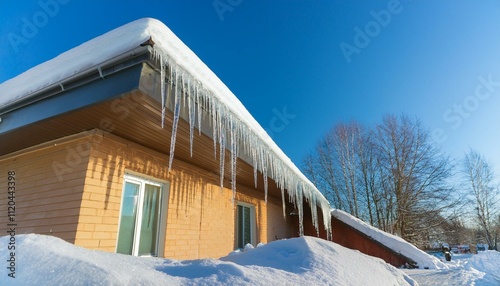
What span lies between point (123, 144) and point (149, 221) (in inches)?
47.3

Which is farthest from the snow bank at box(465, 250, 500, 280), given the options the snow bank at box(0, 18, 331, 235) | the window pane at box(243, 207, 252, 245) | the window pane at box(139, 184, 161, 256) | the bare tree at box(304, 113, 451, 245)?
the window pane at box(139, 184, 161, 256)

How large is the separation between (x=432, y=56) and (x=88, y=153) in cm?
820

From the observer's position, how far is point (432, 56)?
6.50 meters

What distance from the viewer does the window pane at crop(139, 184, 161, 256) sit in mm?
3368

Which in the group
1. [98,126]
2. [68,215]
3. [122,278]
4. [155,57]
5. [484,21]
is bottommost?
[122,278]

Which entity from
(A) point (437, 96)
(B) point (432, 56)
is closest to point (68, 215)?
(B) point (432, 56)

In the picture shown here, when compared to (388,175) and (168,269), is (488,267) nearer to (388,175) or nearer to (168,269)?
(388,175)

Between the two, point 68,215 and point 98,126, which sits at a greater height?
point 98,126

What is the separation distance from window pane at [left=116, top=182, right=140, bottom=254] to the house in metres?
0.01

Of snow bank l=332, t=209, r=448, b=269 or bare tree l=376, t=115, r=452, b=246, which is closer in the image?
snow bank l=332, t=209, r=448, b=269

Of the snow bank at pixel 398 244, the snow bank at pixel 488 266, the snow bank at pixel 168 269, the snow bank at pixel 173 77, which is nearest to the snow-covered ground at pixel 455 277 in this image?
the snow bank at pixel 488 266

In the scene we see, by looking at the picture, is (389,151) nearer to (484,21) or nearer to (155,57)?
(484,21)

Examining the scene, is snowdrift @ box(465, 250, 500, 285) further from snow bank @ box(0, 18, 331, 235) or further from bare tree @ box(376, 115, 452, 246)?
snow bank @ box(0, 18, 331, 235)

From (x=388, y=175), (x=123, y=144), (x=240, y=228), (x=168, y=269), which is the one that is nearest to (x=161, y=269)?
(x=168, y=269)
